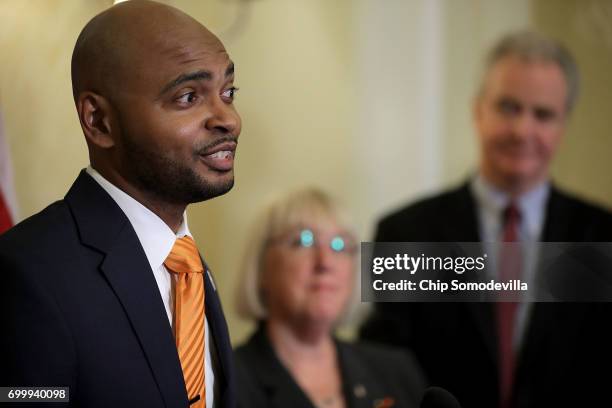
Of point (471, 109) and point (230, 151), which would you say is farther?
point (471, 109)

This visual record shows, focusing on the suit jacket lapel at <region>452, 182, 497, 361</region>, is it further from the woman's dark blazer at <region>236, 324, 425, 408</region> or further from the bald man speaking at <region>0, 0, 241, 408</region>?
the bald man speaking at <region>0, 0, 241, 408</region>

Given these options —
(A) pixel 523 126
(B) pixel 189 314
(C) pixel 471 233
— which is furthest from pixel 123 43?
(A) pixel 523 126

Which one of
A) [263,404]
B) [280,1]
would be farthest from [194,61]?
[280,1]

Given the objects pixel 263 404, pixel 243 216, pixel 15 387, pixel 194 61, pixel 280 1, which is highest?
pixel 280 1

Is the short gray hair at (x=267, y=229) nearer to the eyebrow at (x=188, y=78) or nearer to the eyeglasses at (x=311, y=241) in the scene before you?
the eyeglasses at (x=311, y=241)

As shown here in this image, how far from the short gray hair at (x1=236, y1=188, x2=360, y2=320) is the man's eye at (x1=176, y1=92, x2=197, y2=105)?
0.73 m

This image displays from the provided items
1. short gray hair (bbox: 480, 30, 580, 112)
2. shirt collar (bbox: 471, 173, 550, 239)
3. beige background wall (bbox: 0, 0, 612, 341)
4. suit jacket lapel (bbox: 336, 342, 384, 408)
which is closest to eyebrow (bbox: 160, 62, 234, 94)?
beige background wall (bbox: 0, 0, 612, 341)

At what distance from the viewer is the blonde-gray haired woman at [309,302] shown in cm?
163

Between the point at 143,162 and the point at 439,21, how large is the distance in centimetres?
131

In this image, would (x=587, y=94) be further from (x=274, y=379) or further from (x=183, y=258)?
(x=183, y=258)

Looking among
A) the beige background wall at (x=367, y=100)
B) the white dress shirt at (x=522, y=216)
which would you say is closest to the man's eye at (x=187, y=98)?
the beige background wall at (x=367, y=100)

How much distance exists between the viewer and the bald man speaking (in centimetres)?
86

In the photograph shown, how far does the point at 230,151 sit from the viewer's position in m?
0.97

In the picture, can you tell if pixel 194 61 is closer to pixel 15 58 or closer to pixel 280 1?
pixel 15 58
